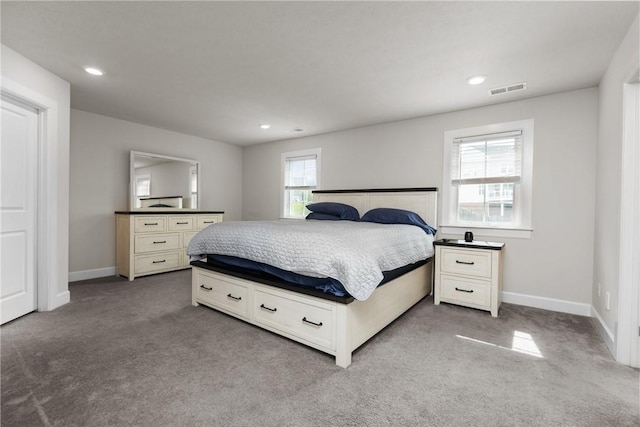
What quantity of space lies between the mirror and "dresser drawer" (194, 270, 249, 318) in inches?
90.8

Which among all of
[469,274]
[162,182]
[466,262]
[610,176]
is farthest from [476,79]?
[162,182]

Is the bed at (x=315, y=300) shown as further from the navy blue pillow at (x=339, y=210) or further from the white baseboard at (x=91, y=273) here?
the white baseboard at (x=91, y=273)

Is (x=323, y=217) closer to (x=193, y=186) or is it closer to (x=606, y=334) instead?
(x=193, y=186)

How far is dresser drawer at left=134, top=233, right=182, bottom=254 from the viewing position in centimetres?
409

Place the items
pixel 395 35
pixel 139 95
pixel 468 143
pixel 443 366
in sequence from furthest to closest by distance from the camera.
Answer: pixel 468 143 < pixel 139 95 < pixel 395 35 < pixel 443 366

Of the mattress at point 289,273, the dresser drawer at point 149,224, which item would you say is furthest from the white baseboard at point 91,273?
the mattress at point 289,273

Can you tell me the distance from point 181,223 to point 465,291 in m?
4.11

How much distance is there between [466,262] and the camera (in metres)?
2.98

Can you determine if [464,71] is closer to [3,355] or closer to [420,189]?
[420,189]

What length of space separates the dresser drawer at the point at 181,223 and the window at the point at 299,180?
1.60 m

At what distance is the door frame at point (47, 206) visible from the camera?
2.75 metres

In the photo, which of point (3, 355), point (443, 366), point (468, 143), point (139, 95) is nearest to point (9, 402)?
point (3, 355)

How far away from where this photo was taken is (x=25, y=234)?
2676 mm

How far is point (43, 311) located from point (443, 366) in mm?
3570
